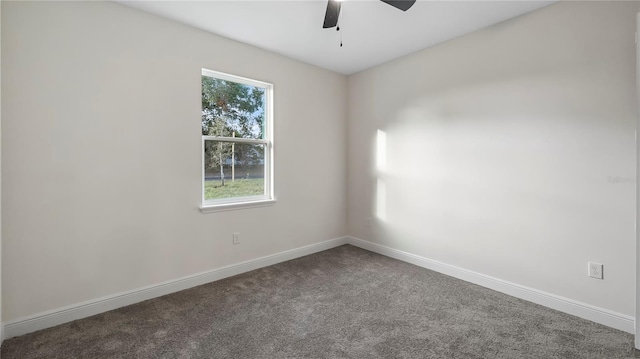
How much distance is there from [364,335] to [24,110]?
2914 mm

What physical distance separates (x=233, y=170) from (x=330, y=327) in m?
1.94

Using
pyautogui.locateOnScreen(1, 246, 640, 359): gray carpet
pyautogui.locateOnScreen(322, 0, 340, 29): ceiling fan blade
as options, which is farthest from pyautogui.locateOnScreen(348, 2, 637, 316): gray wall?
pyautogui.locateOnScreen(322, 0, 340, 29): ceiling fan blade

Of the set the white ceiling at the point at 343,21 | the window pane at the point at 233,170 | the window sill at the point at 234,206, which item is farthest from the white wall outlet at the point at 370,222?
the white ceiling at the point at 343,21

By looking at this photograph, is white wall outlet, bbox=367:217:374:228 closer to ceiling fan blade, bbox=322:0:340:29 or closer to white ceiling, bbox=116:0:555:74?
white ceiling, bbox=116:0:555:74

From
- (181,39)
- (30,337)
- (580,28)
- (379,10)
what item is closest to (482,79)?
(580,28)

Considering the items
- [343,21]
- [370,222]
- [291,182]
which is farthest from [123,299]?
[343,21]

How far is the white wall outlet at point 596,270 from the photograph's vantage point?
2172 mm

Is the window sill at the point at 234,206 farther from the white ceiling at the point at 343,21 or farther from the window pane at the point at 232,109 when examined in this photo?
the white ceiling at the point at 343,21

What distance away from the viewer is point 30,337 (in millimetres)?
1983

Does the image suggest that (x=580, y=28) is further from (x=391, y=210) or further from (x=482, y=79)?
(x=391, y=210)

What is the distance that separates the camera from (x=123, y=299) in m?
2.41

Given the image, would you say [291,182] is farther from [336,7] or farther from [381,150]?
[336,7]

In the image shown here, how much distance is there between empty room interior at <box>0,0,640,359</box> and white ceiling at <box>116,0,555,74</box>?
0.02 meters

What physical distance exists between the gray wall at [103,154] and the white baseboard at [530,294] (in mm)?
1973
